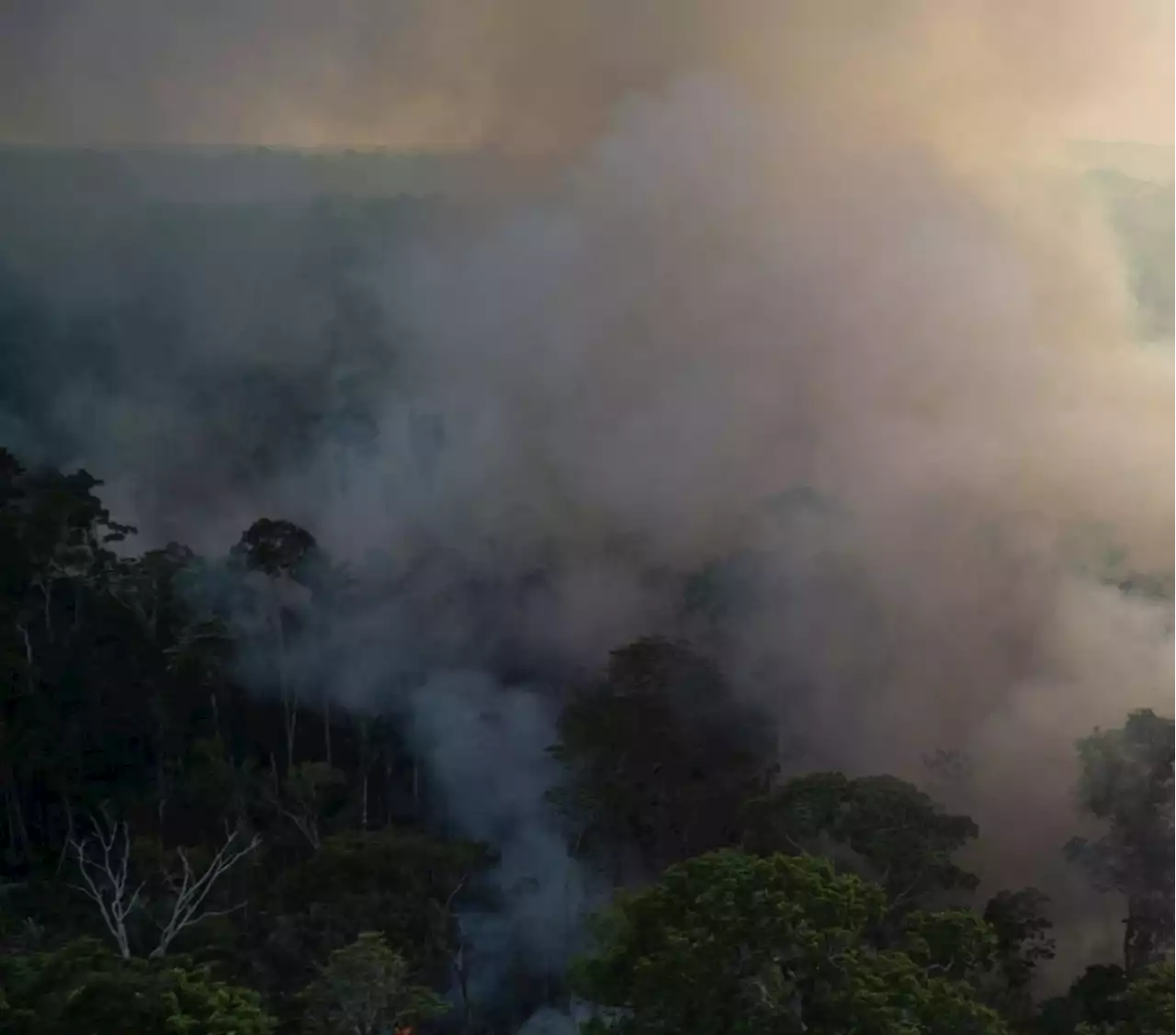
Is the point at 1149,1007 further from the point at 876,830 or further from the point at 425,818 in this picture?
the point at 425,818

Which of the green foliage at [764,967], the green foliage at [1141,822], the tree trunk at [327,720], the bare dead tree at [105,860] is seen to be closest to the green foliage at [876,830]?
the green foliage at [1141,822]

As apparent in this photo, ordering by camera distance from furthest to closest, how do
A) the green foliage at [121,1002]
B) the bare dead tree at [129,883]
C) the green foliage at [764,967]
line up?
the bare dead tree at [129,883] → the green foliage at [764,967] → the green foliage at [121,1002]

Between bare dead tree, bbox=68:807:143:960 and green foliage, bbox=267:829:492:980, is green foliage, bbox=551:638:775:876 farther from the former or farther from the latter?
bare dead tree, bbox=68:807:143:960

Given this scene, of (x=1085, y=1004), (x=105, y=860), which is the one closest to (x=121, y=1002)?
(x=105, y=860)

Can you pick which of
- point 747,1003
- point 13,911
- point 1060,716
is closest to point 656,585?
point 1060,716

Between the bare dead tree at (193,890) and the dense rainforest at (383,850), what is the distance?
14 cm

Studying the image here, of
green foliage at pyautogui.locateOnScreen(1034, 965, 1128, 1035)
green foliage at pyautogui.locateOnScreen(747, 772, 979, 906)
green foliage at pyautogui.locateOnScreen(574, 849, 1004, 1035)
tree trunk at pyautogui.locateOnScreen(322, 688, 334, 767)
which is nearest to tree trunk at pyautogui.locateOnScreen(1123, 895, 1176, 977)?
green foliage at pyautogui.locateOnScreen(1034, 965, 1128, 1035)

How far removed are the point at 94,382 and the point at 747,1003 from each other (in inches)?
1099

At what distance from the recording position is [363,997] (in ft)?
32.2

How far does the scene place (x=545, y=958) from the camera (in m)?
15.3

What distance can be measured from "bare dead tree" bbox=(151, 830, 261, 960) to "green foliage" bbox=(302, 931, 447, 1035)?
4.50ft

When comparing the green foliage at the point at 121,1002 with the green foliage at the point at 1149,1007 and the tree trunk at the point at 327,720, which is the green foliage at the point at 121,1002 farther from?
the tree trunk at the point at 327,720

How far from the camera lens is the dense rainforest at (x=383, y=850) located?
8.69 meters

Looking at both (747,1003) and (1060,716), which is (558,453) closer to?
(1060,716)
